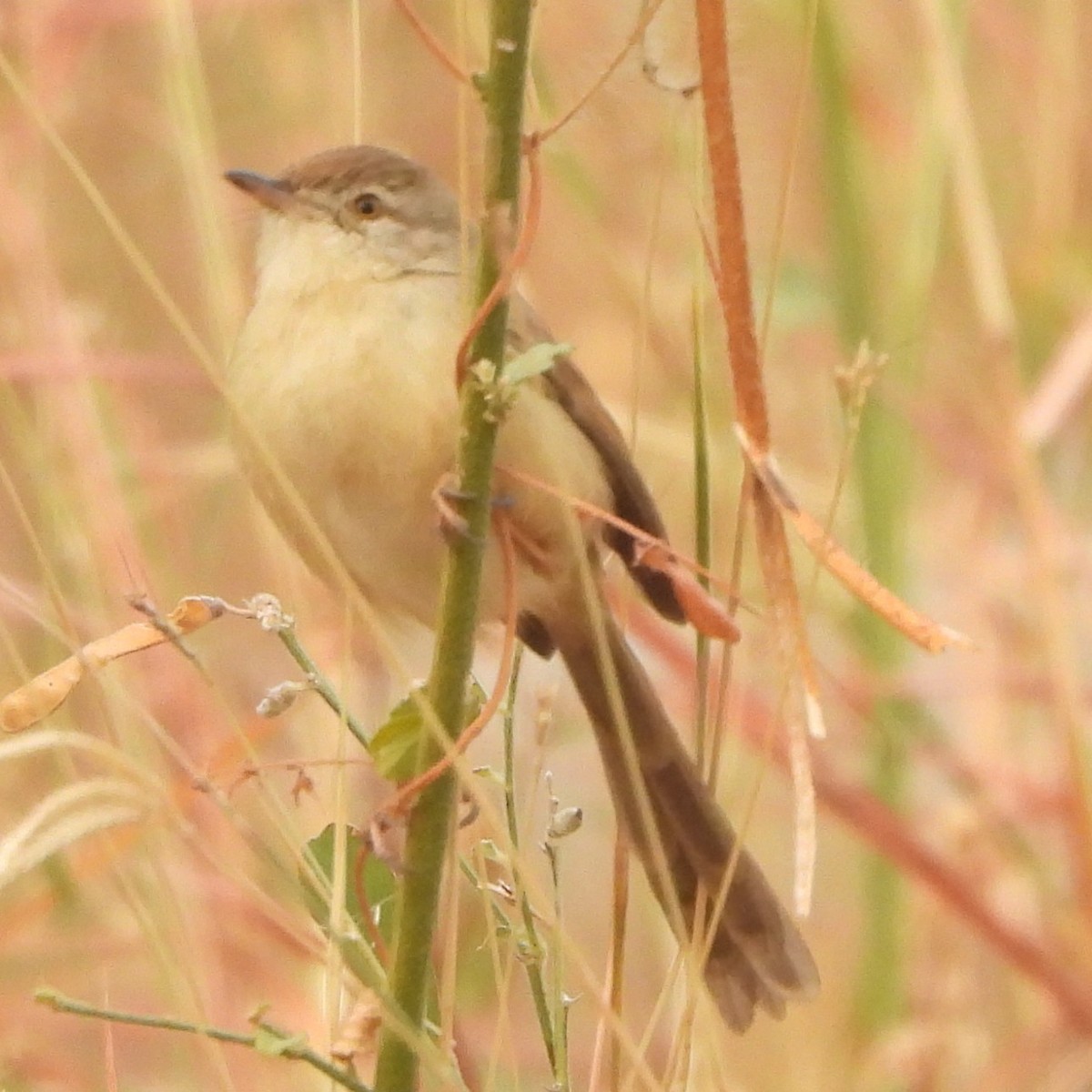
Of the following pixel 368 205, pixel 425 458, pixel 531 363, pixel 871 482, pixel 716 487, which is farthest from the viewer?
pixel 716 487

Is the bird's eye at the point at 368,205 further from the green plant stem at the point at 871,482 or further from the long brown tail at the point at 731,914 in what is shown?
the green plant stem at the point at 871,482

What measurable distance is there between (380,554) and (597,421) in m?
0.23

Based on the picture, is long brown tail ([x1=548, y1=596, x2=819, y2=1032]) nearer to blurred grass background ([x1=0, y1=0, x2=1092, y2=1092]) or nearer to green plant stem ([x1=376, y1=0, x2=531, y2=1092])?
blurred grass background ([x1=0, y1=0, x2=1092, y2=1092])

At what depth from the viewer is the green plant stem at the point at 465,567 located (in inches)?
32.5

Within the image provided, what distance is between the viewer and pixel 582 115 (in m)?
1.04

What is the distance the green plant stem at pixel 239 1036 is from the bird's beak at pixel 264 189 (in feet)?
3.01

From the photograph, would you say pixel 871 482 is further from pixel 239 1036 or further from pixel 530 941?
pixel 239 1036

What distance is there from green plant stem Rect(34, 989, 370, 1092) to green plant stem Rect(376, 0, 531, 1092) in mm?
38

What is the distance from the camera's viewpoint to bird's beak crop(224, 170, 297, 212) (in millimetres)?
1608

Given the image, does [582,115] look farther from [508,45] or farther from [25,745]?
[25,745]

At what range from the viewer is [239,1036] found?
87 cm

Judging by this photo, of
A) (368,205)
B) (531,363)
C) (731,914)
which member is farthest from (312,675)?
(368,205)

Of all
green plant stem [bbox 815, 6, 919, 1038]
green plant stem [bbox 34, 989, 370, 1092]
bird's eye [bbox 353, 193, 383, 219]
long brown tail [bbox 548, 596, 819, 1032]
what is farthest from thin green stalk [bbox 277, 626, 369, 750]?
green plant stem [bbox 815, 6, 919, 1038]

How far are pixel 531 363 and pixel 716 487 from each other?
123 centimetres
